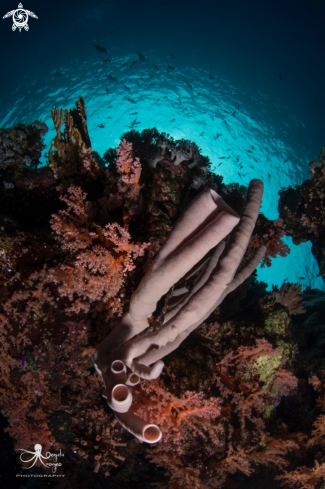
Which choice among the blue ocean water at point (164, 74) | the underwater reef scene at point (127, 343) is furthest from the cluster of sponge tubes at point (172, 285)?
the blue ocean water at point (164, 74)

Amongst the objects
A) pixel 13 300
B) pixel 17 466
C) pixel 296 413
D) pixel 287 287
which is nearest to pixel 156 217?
pixel 13 300

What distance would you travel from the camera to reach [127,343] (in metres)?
3.26

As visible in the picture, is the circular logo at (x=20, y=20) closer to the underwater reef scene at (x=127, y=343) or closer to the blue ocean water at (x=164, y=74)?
the blue ocean water at (x=164, y=74)

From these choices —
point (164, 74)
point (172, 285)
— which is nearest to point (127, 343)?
point (172, 285)

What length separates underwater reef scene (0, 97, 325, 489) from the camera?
317 cm

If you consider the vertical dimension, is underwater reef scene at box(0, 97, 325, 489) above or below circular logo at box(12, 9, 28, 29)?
below

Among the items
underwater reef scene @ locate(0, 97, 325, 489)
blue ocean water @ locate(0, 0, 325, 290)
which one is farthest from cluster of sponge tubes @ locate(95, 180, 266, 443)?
blue ocean water @ locate(0, 0, 325, 290)

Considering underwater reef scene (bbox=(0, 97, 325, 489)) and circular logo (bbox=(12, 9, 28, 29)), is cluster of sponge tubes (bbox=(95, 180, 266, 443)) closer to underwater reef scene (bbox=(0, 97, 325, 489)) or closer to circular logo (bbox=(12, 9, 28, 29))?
underwater reef scene (bbox=(0, 97, 325, 489))

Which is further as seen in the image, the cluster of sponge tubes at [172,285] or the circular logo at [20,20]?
the circular logo at [20,20]

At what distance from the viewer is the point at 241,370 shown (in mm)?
4105

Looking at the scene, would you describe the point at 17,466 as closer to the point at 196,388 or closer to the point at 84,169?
the point at 196,388

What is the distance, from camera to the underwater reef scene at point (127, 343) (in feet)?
10.4

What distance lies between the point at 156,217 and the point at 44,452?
5001mm

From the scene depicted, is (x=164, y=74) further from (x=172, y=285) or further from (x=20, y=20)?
(x=172, y=285)
